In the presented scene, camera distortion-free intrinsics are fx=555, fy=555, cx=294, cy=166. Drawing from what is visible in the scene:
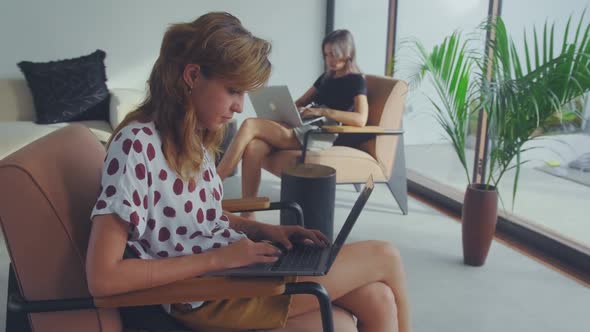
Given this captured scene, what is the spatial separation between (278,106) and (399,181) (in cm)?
84

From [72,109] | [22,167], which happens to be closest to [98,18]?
[72,109]

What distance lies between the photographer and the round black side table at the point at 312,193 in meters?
2.48

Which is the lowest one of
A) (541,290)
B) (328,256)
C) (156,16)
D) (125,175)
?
(541,290)

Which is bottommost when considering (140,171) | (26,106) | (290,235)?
(26,106)

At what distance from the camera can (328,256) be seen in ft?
3.75

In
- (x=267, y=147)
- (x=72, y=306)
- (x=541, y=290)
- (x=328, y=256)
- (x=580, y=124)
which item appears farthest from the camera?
(x=267, y=147)

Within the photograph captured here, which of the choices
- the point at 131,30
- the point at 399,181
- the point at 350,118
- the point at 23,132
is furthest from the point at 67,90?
the point at 399,181

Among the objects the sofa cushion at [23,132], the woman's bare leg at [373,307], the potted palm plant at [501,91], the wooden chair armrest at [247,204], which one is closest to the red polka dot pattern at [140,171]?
the wooden chair armrest at [247,204]

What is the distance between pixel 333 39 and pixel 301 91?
5.26 feet

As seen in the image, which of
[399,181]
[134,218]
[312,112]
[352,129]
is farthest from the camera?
[399,181]

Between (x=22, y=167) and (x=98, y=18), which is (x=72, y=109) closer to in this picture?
(x=98, y=18)

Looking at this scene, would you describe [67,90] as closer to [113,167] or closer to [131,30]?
[131,30]

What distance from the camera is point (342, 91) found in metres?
3.14

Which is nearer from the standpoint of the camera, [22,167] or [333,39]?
[22,167]
